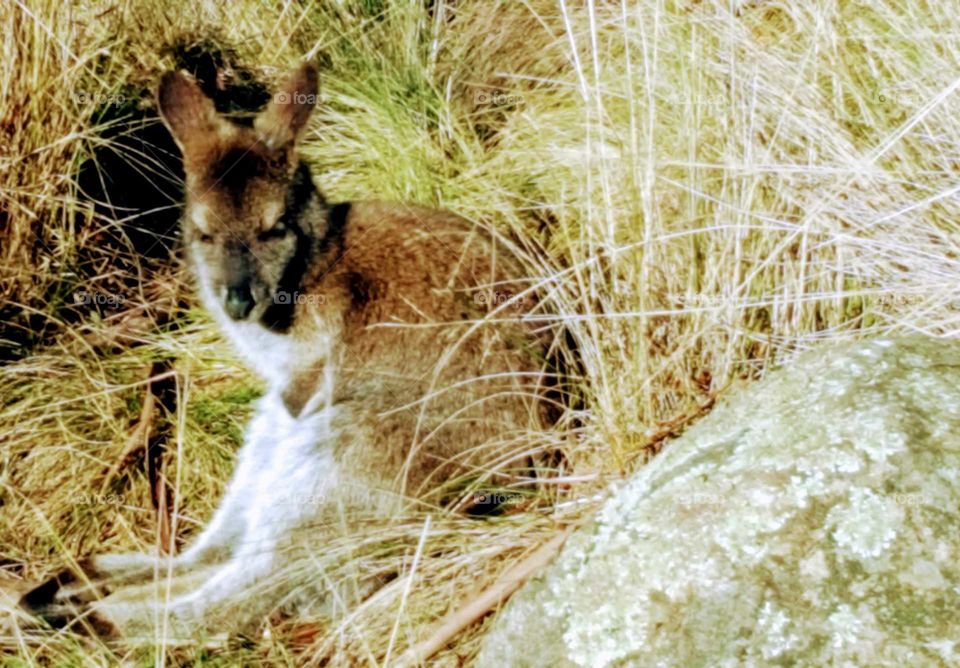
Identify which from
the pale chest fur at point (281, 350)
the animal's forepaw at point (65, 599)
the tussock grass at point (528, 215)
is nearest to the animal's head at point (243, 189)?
the pale chest fur at point (281, 350)

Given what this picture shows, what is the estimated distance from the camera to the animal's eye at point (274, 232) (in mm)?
4129

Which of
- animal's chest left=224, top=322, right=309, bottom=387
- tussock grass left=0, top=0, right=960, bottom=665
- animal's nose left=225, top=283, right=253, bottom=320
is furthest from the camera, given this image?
animal's chest left=224, top=322, right=309, bottom=387

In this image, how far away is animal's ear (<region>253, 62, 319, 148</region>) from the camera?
417 cm

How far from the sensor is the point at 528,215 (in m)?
Result: 4.70

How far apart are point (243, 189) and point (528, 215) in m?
1.14

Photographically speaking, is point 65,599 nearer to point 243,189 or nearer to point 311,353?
point 311,353

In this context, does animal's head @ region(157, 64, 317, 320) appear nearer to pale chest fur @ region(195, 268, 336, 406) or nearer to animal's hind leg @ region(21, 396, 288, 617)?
pale chest fur @ region(195, 268, 336, 406)

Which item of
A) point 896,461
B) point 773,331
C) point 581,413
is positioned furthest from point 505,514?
point 896,461

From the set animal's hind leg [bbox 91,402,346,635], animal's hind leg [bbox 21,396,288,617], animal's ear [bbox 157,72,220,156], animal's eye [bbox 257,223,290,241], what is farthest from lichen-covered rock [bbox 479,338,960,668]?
animal's ear [bbox 157,72,220,156]

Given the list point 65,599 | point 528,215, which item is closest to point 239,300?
point 65,599

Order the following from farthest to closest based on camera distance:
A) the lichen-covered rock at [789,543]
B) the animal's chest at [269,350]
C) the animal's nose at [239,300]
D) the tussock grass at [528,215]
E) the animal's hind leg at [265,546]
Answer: the animal's chest at [269,350], the animal's nose at [239,300], the animal's hind leg at [265,546], the tussock grass at [528,215], the lichen-covered rock at [789,543]

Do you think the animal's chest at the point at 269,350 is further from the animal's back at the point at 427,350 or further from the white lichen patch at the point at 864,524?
the white lichen patch at the point at 864,524

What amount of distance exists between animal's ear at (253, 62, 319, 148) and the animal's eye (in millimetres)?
279

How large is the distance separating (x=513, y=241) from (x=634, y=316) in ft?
2.96
